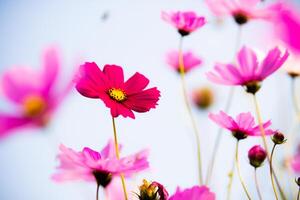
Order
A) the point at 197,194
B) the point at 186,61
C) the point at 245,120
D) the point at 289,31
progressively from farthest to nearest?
the point at 186,61, the point at 245,120, the point at 197,194, the point at 289,31

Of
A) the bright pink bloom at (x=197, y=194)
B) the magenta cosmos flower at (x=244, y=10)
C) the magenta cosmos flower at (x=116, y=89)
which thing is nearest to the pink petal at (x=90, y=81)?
the magenta cosmos flower at (x=116, y=89)

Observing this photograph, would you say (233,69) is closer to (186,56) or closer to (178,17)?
(178,17)

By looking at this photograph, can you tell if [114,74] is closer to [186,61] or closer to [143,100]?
[143,100]

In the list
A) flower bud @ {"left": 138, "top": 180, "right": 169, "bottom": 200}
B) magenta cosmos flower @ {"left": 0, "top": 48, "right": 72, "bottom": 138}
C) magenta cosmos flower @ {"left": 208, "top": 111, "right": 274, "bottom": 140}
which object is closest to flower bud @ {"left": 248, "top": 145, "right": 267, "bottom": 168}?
magenta cosmos flower @ {"left": 208, "top": 111, "right": 274, "bottom": 140}

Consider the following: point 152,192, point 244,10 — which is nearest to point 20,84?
point 152,192

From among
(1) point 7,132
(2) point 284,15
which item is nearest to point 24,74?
(1) point 7,132

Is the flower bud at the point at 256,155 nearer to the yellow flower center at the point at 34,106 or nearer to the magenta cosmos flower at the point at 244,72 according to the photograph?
the magenta cosmos flower at the point at 244,72

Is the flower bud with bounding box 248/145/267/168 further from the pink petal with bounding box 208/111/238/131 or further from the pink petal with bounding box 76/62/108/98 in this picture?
the pink petal with bounding box 76/62/108/98
